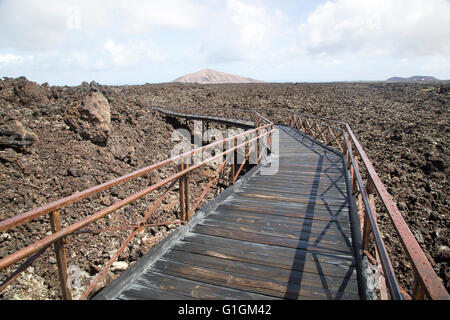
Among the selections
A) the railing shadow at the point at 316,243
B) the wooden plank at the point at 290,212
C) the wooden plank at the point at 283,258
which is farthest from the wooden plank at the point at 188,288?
the wooden plank at the point at 290,212

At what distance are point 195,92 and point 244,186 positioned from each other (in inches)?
1870

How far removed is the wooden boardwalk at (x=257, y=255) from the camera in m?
2.35

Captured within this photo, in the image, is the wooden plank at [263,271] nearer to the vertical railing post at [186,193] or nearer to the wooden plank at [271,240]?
the wooden plank at [271,240]

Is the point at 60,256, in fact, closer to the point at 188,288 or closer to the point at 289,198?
the point at 188,288

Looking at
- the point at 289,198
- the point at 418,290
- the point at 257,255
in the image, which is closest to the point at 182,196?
the point at 257,255

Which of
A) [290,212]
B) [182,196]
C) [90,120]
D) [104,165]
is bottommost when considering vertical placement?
[104,165]

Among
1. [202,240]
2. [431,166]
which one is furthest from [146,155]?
[431,166]

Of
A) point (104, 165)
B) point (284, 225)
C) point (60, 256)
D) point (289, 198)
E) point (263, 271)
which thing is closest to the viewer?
point (60, 256)

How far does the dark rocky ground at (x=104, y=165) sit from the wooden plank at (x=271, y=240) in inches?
242

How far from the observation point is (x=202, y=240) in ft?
10.7

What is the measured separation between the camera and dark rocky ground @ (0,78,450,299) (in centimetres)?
901

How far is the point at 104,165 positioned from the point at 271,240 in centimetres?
1336

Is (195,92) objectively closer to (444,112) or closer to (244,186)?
(444,112)

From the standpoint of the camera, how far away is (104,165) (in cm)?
1429
